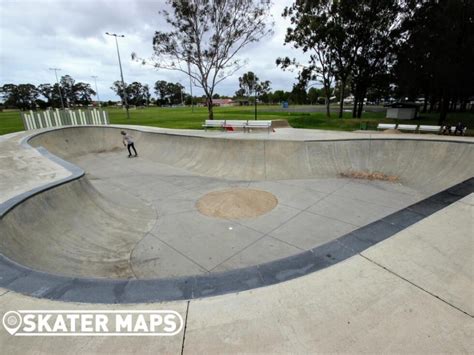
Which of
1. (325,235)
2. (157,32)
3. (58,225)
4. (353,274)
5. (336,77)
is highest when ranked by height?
(157,32)

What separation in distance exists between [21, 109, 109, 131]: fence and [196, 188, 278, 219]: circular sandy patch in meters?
20.0

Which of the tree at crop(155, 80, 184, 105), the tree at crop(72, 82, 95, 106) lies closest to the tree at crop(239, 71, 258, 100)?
the tree at crop(155, 80, 184, 105)

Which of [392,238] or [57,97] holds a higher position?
[57,97]

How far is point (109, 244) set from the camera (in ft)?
17.2

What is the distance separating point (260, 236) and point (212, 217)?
1.68m

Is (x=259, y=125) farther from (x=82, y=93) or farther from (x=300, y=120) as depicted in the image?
(x=82, y=93)

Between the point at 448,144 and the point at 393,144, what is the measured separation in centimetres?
179

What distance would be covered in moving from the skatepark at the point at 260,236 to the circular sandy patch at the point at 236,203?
0.06 metres

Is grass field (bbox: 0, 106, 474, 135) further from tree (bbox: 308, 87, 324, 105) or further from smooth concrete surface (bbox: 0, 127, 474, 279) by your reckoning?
tree (bbox: 308, 87, 324, 105)

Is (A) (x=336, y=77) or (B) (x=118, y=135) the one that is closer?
(B) (x=118, y=135)

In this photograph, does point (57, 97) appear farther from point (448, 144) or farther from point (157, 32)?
point (448, 144)

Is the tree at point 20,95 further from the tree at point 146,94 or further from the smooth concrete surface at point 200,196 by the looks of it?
the smooth concrete surface at point 200,196

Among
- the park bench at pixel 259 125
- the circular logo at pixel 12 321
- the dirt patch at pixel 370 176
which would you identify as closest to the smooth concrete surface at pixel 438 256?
the circular logo at pixel 12 321

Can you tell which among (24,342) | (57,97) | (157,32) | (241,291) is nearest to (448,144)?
(241,291)
